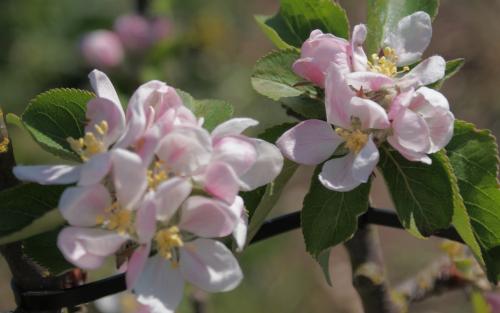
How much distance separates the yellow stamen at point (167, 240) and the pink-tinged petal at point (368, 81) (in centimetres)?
26

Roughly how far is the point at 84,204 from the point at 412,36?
Result: 1.52ft

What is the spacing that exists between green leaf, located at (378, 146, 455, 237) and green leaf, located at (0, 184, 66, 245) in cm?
37

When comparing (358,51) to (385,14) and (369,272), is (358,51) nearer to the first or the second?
(385,14)

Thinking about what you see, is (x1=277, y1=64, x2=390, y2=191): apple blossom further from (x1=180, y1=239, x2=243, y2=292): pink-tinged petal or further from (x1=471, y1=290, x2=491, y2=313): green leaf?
(x1=471, y1=290, x2=491, y2=313): green leaf

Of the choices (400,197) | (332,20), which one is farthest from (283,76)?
(400,197)

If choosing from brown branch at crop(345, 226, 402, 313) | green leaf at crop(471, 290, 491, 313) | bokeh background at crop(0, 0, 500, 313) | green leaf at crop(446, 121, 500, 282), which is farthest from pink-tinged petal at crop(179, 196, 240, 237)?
bokeh background at crop(0, 0, 500, 313)

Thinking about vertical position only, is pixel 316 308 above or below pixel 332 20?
below

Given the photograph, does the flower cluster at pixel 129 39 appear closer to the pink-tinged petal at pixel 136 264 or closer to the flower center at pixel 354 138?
the flower center at pixel 354 138

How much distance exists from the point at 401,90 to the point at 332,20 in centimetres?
19

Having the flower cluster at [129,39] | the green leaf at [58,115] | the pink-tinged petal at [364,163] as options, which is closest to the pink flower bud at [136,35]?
the flower cluster at [129,39]

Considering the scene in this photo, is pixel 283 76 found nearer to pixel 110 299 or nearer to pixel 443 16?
pixel 110 299

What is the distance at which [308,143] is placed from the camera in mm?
959

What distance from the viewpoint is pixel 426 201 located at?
3.18 feet

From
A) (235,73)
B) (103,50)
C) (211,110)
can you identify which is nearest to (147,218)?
(211,110)
